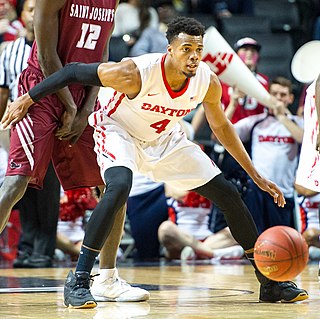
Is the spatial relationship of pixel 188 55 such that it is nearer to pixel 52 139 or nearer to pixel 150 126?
pixel 150 126

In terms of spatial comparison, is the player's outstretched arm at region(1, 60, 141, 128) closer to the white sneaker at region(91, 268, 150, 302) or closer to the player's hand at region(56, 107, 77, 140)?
the player's hand at region(56, 107, 77, 140)

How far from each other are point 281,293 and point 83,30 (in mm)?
1894

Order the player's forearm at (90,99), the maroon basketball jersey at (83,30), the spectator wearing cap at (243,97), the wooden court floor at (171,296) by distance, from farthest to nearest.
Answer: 1. the spectator wearing cap at (243,97)
2. the player's forearm at (90,99)
3. the maroon basketball jersey at (83,30)
4. the wooden court floor at (171,296)

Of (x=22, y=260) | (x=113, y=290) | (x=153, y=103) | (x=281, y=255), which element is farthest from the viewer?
(x=22, y=260)

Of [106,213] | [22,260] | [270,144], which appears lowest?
[22,260]

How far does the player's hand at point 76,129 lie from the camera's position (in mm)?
5371

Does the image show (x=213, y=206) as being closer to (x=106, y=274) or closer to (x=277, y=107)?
(x=277, y=107)

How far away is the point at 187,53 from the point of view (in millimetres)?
4891

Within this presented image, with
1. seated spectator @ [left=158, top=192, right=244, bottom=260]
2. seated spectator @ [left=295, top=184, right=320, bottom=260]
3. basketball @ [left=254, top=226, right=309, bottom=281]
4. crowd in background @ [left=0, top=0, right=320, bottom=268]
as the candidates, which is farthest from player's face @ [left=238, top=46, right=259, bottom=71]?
basketball @ [left=254, top=226, right=309, bottom=281]

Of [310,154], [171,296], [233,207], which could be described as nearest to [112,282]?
[171,296]

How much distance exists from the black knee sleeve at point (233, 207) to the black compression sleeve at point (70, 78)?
85cm

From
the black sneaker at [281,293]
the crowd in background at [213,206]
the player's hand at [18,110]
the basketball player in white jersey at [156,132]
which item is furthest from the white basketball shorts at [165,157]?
the crowd in background at [213,206]

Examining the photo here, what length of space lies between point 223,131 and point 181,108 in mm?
348

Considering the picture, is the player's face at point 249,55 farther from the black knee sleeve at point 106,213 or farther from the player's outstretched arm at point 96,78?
the black knee sleeve at point 106,213
